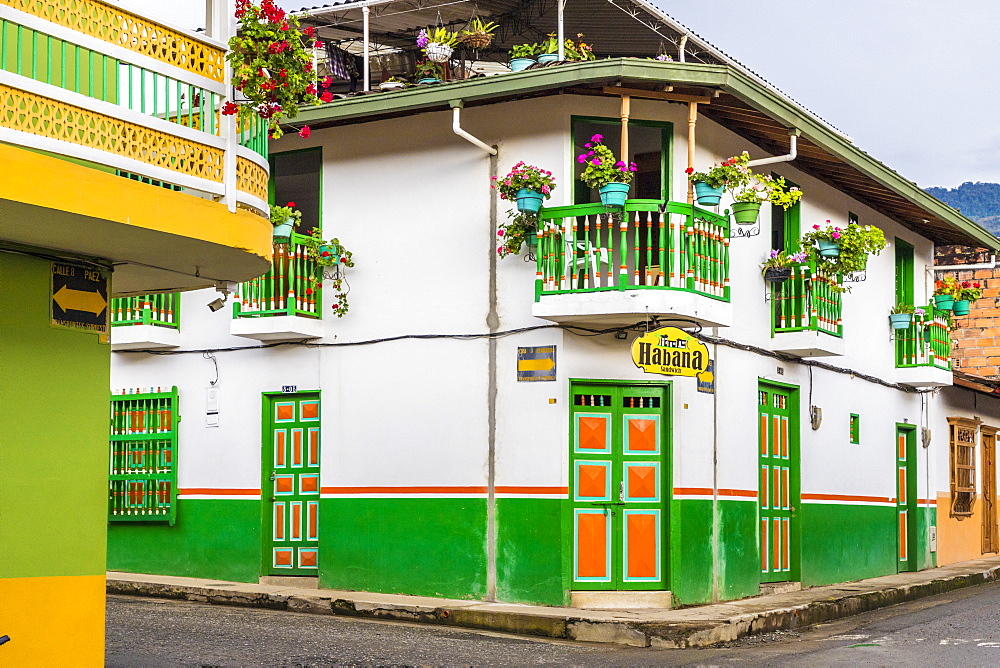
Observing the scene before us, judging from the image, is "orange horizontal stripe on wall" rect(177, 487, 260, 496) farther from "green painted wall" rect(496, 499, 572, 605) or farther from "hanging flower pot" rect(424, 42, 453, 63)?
"hanging flower pot" rect(424, 42, 453, 63)

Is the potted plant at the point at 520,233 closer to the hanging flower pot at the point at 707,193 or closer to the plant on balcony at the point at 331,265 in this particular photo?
the hanging flower pot at the point at 707,193

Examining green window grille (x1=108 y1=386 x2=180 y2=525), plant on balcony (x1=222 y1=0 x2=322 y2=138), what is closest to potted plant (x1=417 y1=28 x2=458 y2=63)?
green window grille (x1=108 y1=386 x2=180 y2=525)

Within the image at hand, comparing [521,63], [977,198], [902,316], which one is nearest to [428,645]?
[521,63]

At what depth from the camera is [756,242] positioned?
16000mm

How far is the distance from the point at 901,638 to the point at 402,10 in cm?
935

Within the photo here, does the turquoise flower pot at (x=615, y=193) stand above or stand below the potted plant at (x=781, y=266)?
above

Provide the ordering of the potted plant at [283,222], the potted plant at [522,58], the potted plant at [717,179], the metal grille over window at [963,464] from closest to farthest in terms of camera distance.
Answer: the potted plant at [717,179]
the potted plant at [283,222]
the potted plant at [522,58]
the metal grille over window at [963,464]

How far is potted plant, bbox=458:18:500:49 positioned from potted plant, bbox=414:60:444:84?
0.46 metres

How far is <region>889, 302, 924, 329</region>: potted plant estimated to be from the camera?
20.0 metres

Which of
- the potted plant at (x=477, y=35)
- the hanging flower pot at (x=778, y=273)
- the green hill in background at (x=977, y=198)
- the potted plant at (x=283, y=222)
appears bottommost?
the hanging flower pot at (x=778, y=273)

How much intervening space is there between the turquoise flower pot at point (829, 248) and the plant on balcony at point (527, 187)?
4.15 m

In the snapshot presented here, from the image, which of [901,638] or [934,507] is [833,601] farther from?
[934,507]

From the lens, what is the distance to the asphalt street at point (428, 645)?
1056cm

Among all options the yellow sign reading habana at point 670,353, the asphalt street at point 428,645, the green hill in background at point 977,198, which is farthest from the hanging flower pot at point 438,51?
the green hill in background at point 977,198
